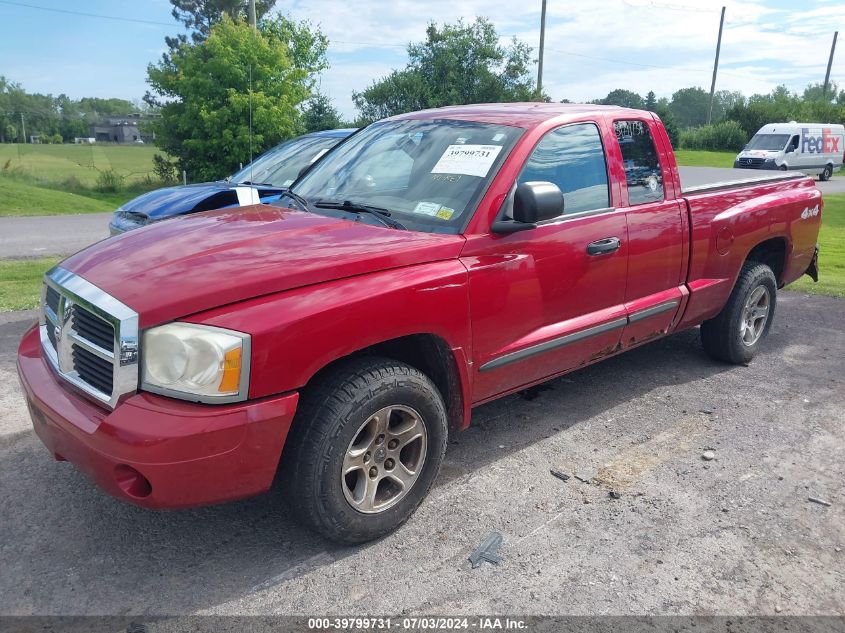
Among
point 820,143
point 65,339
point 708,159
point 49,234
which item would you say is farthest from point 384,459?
point 708,159

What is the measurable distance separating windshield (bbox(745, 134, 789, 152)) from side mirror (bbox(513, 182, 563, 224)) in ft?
103

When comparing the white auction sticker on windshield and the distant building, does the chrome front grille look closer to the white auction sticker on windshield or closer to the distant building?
the white auction sticker on windshield

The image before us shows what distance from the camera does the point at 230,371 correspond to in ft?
8.25

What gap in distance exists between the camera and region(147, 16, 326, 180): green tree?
16.7 m

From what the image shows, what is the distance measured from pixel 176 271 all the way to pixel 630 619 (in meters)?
2.25

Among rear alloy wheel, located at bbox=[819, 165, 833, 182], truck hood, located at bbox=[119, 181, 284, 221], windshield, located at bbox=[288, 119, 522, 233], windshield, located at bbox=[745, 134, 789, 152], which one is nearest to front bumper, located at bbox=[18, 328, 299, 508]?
windshield, located at bbox=[288, 119, 522, 233]

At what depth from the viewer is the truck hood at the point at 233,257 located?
2641mm

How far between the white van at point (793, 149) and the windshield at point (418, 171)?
96.7 feet

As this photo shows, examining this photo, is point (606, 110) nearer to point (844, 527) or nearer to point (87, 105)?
point (844, 527)

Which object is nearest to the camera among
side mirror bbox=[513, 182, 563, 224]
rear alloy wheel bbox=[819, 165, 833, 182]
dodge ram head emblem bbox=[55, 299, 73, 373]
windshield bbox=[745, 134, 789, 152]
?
dodge ram head emblem bbox=[55, 299, 73, 373]

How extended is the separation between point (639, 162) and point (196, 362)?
3.14 m

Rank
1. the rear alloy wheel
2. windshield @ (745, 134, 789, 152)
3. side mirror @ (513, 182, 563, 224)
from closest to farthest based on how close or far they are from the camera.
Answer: side mirror @ (513, 182, 563, 224) < windshield @ (745, 134, 789, 152) < the rear alloy wheel

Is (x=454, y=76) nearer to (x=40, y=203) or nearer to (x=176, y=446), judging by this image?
(x=40, y=203)

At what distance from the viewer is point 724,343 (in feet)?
17.4
